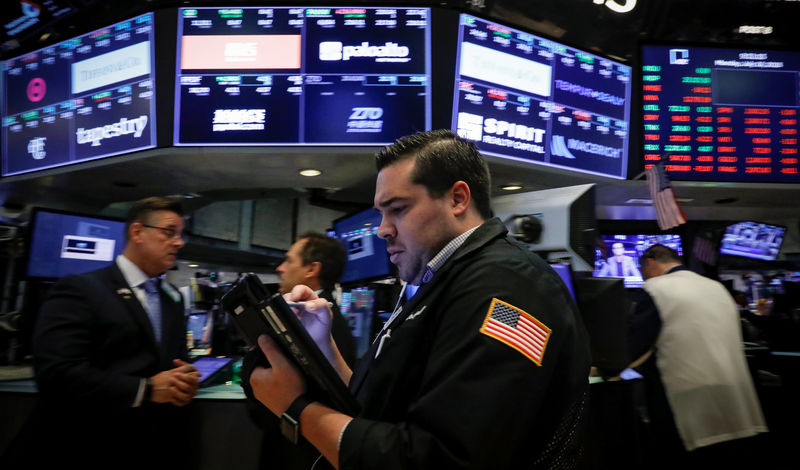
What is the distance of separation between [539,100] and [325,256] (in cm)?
218

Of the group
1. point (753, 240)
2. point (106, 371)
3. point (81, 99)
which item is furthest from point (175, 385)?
point (753, 240)

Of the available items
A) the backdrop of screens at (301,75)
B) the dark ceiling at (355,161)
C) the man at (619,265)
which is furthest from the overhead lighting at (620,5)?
the man at (619,265)

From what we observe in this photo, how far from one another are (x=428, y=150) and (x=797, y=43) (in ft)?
16.3

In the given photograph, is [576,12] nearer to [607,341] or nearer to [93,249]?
[607,341]

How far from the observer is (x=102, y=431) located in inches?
73.6

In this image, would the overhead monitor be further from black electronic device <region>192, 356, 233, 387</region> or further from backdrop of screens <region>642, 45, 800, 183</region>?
backdrop of screens <region>642, 45, 800, 183</region>

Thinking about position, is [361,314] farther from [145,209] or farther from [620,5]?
[620,5]

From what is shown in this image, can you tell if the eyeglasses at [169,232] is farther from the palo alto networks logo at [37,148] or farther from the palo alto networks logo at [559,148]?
the palo alto networks logo at [559,148]

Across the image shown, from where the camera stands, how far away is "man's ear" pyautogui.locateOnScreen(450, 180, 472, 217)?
3.84 feet

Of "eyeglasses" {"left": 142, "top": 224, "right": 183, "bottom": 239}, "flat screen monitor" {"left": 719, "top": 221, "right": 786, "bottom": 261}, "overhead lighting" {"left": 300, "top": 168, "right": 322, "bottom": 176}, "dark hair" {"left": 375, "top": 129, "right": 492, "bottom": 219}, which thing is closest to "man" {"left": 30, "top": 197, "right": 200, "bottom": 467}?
"eyeglasses" {"left": 142, "top": 224, "right": 183, "bottom": 239}

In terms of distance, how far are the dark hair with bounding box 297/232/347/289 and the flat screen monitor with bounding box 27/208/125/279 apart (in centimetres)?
203

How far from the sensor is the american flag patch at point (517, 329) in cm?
87

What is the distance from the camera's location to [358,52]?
355 centimetres

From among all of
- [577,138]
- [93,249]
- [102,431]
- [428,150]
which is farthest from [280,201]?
[428,150]
